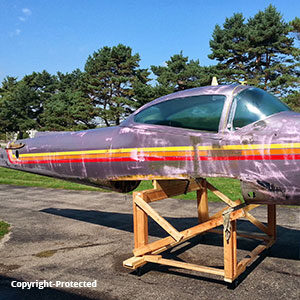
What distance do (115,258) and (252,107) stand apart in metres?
3.54

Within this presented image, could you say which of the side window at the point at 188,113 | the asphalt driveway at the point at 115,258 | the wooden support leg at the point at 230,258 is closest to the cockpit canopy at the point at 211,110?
the side window at the point at 188,113

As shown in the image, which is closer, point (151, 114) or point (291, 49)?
point (151, 114)

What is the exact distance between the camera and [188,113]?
473cm

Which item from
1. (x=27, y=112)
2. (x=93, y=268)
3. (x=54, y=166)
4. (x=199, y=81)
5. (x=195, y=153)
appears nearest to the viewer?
(x=195, y=153)

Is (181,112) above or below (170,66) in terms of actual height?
below

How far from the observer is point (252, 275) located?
496 centimetres

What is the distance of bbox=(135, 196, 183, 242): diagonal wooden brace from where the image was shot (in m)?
4.59

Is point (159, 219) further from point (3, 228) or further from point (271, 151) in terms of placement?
point (3, 228)

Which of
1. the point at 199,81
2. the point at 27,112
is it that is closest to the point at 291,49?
the point at 199,81

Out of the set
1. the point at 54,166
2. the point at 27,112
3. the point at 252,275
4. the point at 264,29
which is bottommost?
the point at 252,275

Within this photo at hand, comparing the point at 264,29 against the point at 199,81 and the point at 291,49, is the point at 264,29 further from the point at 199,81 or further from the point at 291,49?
the point at 199,81

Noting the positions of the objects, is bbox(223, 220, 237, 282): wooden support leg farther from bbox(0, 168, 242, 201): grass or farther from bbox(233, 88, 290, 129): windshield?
bbox(0, 168, 242, 201): grass

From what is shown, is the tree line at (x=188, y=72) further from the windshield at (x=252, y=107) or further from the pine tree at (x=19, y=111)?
the windshield at (x=252, y=107)

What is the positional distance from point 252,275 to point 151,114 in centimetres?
300
